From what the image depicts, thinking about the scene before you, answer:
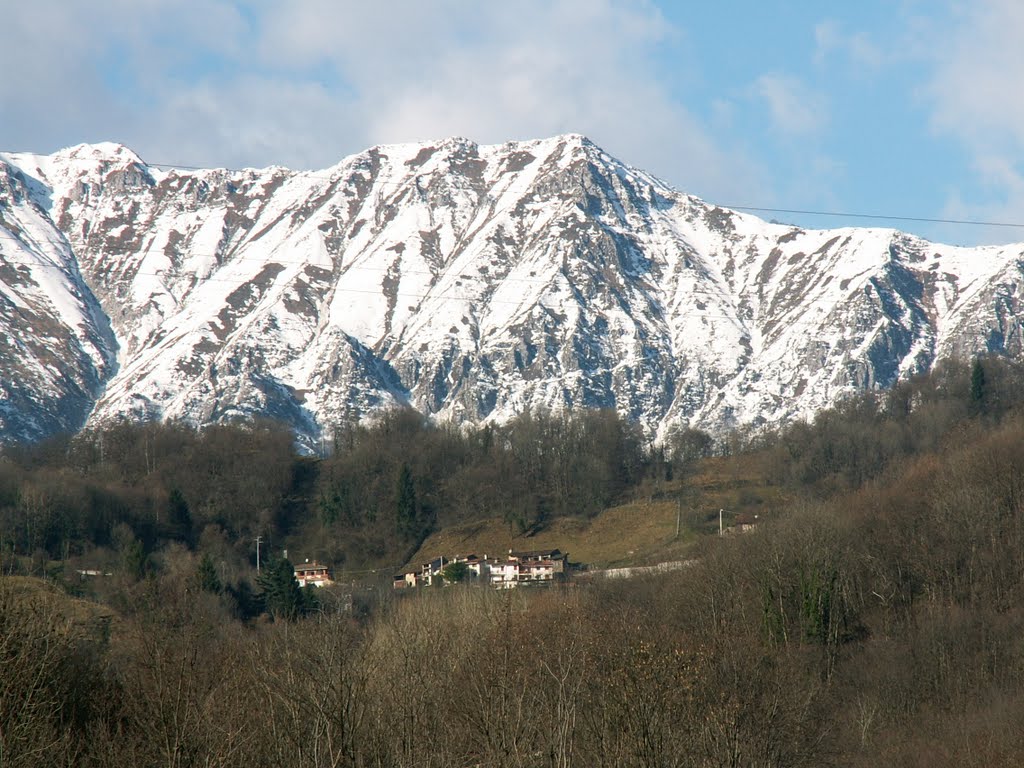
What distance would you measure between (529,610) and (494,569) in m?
54.9

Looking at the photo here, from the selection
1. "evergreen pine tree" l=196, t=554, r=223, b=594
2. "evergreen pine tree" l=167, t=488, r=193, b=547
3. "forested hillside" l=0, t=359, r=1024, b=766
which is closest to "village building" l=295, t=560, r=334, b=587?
"forested hillside" l=0, t=359, r=1024, b=766

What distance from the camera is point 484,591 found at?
78.4 meters

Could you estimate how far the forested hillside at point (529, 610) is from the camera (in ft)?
109

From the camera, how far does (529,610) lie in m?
67.2

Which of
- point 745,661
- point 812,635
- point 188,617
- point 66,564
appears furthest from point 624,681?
point 66,564

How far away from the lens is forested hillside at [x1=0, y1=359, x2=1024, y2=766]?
33.2m

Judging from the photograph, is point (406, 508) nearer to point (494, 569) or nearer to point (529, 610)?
point (494, 569)

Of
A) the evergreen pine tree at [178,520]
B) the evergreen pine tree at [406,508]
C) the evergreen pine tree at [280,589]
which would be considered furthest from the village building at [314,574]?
the evergreen pine tree at [280,589]

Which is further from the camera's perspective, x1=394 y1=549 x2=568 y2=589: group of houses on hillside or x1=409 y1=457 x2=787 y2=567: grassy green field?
x1=409 y1=457 x2=787 y2=567: grassy green field

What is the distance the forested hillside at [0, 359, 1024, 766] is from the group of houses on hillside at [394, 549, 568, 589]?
9.52 meters

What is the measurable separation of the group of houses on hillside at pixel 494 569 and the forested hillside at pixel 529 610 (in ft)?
31.2

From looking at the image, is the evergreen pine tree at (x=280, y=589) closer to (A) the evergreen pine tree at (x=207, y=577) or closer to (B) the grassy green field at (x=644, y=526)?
(A) the evergreen pine tree at (x=207, y=577)

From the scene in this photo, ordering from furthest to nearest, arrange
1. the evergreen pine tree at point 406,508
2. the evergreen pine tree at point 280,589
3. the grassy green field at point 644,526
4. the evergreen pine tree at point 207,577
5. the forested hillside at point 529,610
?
the evergreen pine tree at point 406,508, the grassy green field at point 644,526, the evergreen pine tree at point 280,589, the evergreen pine tree at point 207,577, the forested hillside at point 529,610

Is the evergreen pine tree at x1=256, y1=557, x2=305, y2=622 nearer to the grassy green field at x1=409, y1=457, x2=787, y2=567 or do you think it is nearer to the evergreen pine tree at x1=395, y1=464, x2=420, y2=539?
the grassy green field at x1=409, y1=457, x2=787, y2=567
